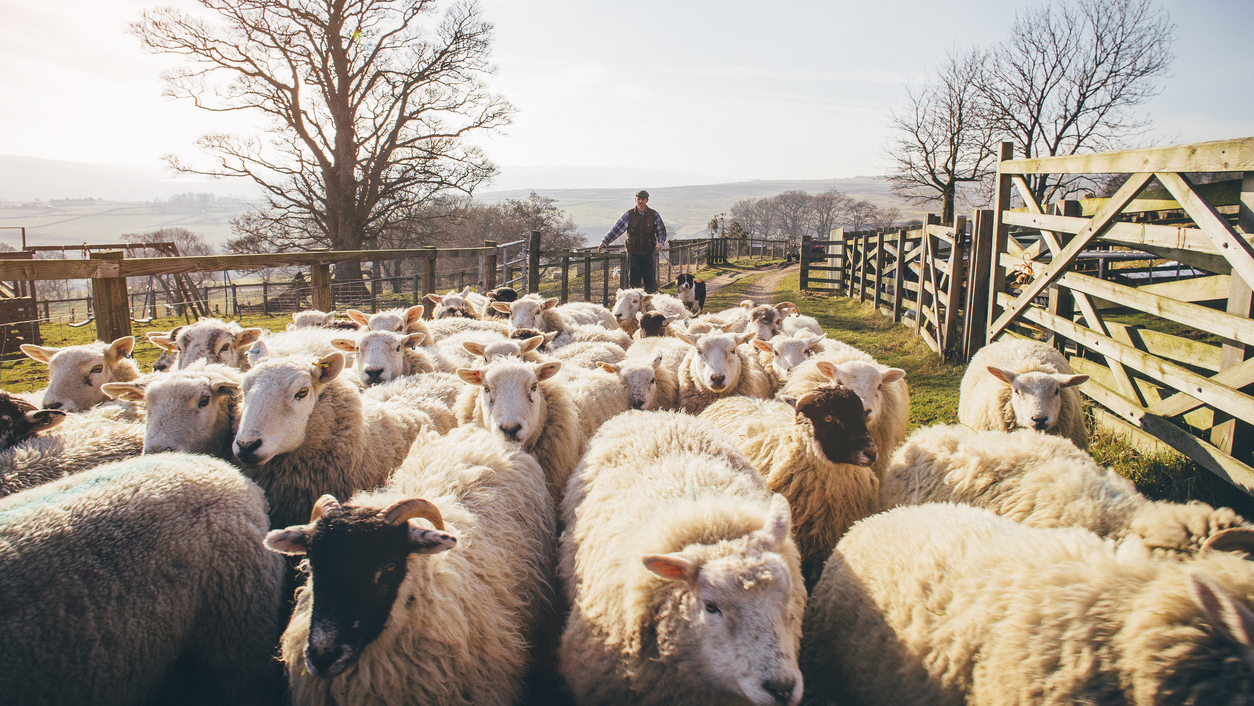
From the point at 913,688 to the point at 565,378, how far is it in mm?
3408

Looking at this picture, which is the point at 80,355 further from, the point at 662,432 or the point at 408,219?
the point at 408,219

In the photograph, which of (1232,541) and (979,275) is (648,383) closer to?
(1232,541)

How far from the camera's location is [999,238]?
7.17 meters

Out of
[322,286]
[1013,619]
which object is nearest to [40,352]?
[322,286]

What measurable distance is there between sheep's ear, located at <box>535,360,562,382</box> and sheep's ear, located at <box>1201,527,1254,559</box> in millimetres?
3190

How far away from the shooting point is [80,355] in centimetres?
418

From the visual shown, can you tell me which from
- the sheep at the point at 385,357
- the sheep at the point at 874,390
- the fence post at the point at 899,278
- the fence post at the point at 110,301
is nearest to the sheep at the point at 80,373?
the sheep at the point at 385,357

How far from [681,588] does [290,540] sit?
1.40m

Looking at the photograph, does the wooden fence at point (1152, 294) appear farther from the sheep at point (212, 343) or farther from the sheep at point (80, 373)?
the sheep at point (80, 373)

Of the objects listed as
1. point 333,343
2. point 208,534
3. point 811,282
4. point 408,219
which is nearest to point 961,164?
point 811,282

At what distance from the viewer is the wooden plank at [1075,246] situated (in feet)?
14.8

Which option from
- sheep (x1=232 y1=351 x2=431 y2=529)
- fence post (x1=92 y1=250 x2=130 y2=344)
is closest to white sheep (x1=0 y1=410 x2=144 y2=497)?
sheep (x1=232 y1=351 x2=431 y2=529)

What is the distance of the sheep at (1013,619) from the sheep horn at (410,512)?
1.78 metres

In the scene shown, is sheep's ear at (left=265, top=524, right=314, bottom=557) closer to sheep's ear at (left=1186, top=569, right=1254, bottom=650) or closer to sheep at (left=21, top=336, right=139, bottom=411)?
sheep's ear at (left=1186, top=569, right=1254, bottom=650)
